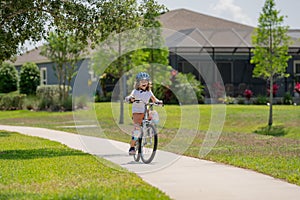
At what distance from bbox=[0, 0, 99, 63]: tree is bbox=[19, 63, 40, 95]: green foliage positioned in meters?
26.1

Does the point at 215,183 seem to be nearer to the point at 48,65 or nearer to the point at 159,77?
the point at 159,77

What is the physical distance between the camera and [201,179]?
378 inches

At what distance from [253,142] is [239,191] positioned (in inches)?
326

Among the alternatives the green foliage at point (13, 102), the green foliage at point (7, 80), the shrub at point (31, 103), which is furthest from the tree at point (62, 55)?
the green foliage at point (7, 80)

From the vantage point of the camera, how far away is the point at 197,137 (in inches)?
718

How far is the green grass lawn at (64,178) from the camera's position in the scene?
8.00m

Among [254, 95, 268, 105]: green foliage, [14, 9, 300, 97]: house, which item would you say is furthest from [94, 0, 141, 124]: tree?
[14, 9, 300, 97]: house

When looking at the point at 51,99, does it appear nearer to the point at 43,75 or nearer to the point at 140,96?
the point at 43,75

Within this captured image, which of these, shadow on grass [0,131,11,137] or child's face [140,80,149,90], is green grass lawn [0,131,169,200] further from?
shadow on grass [0,131,11,137]

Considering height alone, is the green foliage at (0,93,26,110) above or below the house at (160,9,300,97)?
below

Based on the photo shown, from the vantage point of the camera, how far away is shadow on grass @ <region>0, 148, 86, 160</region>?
501 inches

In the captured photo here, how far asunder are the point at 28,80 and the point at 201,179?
3195 cm

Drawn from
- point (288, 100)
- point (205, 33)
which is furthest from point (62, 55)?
point (288, 100)

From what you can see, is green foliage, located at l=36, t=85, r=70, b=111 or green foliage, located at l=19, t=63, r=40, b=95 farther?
green foliage, located at l=19, t=63, r=40, b=95
